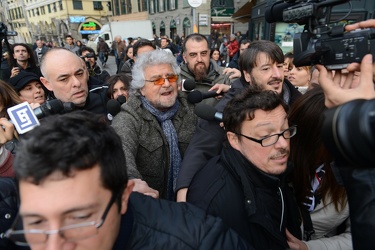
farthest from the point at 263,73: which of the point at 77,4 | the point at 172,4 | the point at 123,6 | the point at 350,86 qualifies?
the point at 77,4

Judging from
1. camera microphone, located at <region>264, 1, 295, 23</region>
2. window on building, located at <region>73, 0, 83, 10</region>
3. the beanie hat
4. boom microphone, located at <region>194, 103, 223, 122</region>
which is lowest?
boom microphone, located at <region>194, 103, 223, 122</region>

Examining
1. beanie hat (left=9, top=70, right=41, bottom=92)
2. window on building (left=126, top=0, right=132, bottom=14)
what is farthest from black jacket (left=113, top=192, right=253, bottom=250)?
window on building (left=126, top=0, right=132, bottom=14)

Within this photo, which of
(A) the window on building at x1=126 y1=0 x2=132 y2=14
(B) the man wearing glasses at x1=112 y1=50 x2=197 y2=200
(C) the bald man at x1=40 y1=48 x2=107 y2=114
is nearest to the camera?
(B) the man wearing glasses at x1=112 y1=50 x2=197 y2=200

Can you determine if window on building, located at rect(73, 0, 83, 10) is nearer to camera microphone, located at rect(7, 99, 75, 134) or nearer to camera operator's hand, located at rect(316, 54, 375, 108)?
camera microphone, located at rect(7, 99, 75, 134)

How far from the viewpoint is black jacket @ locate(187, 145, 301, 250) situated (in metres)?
1.45

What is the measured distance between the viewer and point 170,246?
1137 mm

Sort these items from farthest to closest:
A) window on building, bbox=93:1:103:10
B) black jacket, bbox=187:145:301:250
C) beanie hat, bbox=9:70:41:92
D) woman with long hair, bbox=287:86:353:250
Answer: window on building, bbox=93:1:103:10 → beanie hat, bbox=9:70:41:92 → woman with long hair, bbox=287:86:353:250 → black jacket, bbox=187:145:301:250

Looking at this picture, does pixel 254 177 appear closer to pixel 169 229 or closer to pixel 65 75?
pixel 169 229

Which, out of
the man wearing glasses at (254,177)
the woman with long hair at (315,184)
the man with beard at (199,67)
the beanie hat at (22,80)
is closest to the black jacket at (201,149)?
the man wearing glasses at (254,177)

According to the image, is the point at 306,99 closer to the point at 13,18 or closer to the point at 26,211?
the point at 26,211

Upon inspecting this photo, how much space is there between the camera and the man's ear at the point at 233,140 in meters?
1.71

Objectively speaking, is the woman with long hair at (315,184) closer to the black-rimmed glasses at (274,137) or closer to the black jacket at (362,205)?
the black-rimmed glasses at (274,137)

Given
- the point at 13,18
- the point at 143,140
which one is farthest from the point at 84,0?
the point at 143,140

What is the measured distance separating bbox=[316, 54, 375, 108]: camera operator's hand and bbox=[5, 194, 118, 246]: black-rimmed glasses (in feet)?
3.33
